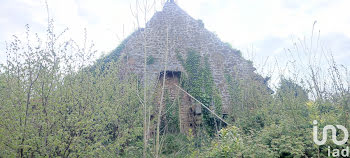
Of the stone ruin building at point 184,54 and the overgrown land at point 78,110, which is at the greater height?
the stone ruin building at point 184,54

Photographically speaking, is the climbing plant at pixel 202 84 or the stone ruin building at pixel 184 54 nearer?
the climbing plant at pixel 202 84

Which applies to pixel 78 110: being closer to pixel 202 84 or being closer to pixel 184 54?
pixel 202 84

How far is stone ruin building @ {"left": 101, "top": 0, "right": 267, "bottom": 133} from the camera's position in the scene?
921 centimetres

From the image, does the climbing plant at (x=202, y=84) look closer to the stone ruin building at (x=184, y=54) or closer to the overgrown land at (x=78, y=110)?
the stone ruin building at (x=184, y=54)

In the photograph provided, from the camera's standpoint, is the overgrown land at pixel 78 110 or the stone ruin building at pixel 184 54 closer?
the overgrown land at pixel 78 110

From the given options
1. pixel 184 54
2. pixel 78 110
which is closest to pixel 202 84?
pixel 184 54

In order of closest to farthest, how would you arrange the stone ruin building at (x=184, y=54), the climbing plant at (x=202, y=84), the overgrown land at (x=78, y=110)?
the overgrown land at (x=78, y=110) < the climbing plant at (x=202, y=84) < the stone ruin building at (x=184, y=54)

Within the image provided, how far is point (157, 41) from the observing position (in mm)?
9945

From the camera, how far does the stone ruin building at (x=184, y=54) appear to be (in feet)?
30.2

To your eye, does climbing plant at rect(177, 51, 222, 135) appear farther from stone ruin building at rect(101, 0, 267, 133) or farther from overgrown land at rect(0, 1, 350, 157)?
overgrown land at rect(0, 1, 350, 157)

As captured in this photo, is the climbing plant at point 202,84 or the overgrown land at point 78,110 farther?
the climbing plant at point 202,84

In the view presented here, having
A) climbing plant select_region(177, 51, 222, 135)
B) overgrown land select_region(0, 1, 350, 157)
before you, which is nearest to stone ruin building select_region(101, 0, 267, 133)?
climbing plant select_region(177, 51, 222, 135)

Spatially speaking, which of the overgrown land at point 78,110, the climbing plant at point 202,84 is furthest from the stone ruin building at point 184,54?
the overgrown land at point 78,110

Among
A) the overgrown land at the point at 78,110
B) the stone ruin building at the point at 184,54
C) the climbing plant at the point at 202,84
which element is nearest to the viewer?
the overgrown land at the point at 78,110
